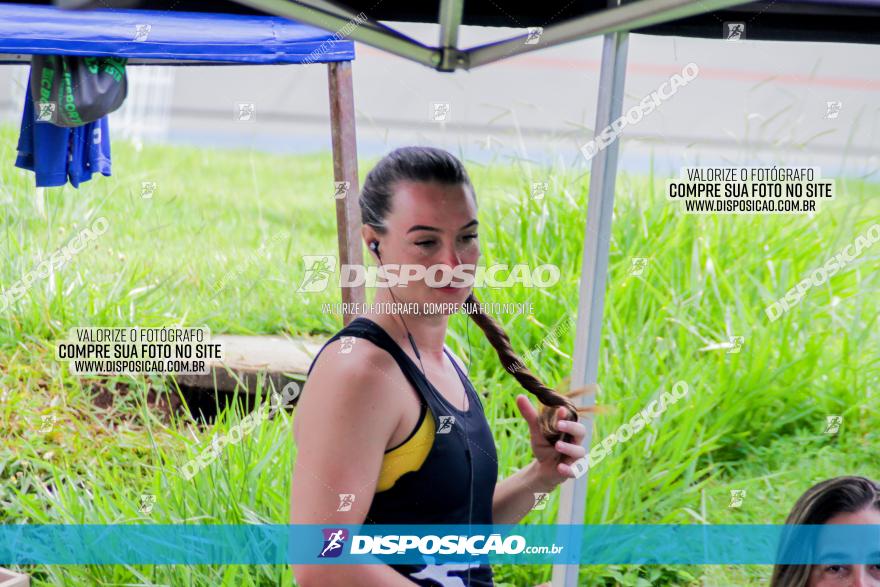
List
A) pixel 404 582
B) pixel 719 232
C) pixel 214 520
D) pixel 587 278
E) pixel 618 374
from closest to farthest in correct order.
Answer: pixel 404 582 < pixel 587 278 < pixel 214 520 < pixel 618 374 < pixel 719 232

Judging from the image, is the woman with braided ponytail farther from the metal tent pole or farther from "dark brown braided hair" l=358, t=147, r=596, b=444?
the metal tent pole

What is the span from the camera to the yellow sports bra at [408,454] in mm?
1509

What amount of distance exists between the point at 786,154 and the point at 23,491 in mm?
→ 2278

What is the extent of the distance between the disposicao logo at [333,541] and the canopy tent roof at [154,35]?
3.29ft

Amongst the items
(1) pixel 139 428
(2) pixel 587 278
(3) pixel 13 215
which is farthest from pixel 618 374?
(3) pixel 13 215

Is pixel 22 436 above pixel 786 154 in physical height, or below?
below

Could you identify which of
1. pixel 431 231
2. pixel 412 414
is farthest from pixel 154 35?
pixel 412 414

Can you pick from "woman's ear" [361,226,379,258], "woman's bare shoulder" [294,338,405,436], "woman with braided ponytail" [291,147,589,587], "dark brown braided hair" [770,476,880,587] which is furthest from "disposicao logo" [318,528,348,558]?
"dark brown braided hair" [770,476,880,587]

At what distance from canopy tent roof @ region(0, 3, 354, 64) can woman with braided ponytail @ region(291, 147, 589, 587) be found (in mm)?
393

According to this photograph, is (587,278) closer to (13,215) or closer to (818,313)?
(818,313)

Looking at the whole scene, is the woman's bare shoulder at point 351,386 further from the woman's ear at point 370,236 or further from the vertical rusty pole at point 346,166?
the vertical rusty pole at point 346,166

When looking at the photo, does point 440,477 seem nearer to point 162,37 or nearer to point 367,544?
point 367,544

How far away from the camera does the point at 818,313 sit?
2.64 metres

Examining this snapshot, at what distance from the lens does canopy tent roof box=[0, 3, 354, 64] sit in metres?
1.75
